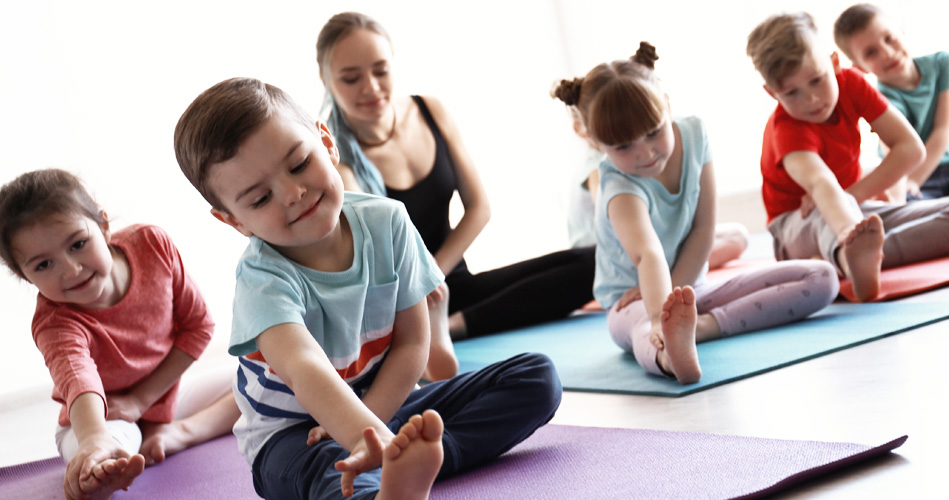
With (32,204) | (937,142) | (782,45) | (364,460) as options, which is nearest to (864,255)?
(782,45)

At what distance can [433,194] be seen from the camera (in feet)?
8.00

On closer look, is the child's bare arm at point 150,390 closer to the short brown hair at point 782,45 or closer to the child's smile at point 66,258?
the child's smile at point 66,258

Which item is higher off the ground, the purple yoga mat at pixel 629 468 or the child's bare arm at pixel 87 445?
the child's bare arm at pixel 87 445

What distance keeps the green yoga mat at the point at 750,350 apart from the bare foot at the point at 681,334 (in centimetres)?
2

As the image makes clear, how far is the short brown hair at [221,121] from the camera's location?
3.37 feet

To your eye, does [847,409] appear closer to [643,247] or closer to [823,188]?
[643,247]

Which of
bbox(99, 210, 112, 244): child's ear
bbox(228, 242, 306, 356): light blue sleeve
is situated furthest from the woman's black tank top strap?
bbox(228, 242, 306, 356): light blue sleeve

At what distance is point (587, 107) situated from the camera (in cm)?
176

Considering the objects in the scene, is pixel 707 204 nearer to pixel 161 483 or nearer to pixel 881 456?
pixel 881 456

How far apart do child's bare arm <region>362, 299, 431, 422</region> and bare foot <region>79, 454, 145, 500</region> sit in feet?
1.19

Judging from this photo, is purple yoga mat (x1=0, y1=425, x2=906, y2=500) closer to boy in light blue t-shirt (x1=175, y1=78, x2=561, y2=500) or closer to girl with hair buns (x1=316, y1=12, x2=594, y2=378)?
boy in light blue t-shirt (x1=175, y1=78, x2=561, y2=500)

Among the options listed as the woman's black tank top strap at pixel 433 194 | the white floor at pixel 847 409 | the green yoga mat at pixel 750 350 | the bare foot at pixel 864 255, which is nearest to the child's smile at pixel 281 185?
the white floor at pixel 847 409

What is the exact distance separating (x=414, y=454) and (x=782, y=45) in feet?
5.28

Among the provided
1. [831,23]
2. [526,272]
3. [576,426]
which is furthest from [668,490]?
[831,23]
